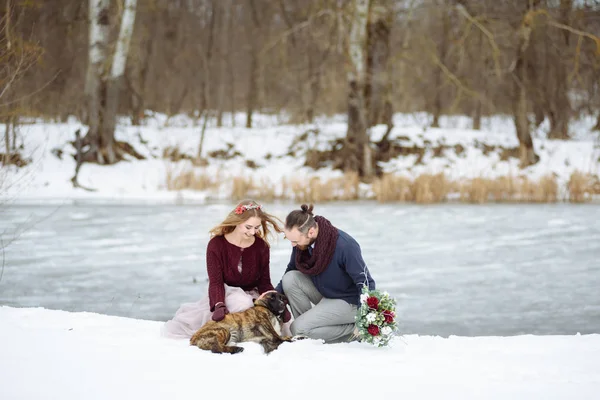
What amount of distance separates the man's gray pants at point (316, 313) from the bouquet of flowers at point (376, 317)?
37cm

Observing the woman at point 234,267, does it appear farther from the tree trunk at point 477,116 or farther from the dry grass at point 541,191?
the tree trunk at point 477,116

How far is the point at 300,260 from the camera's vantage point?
5.54 meters

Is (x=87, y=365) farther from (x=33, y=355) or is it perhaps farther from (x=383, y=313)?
(x=383, y=313)

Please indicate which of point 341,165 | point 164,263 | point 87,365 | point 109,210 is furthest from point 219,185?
Answer: point 87,365

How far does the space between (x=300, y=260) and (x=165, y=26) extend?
75.5 ft

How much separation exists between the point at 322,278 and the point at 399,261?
4499mm

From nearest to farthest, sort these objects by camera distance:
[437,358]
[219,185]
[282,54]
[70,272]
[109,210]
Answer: [437,358] < [70,272] < [109,210] < [219,185] < [282,54]

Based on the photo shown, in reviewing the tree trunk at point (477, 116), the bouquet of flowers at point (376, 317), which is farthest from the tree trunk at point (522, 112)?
the bouquet of flowers at point (376, 317)

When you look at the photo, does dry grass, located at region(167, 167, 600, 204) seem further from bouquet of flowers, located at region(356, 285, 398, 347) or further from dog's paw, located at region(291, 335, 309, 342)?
bouquet of flowers, located at region(356, 285, 398, 347)

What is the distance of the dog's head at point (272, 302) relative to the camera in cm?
530

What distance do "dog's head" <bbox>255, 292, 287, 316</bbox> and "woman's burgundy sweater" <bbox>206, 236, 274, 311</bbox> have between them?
273 millimetres

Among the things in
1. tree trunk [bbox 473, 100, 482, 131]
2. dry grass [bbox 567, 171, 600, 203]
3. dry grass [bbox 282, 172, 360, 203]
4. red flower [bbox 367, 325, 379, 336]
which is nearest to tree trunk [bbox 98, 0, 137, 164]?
dry grass [bbox 282, 172, 360, 203]

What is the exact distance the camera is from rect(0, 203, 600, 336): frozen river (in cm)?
707

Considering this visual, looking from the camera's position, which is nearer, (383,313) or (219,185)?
(383,313)
